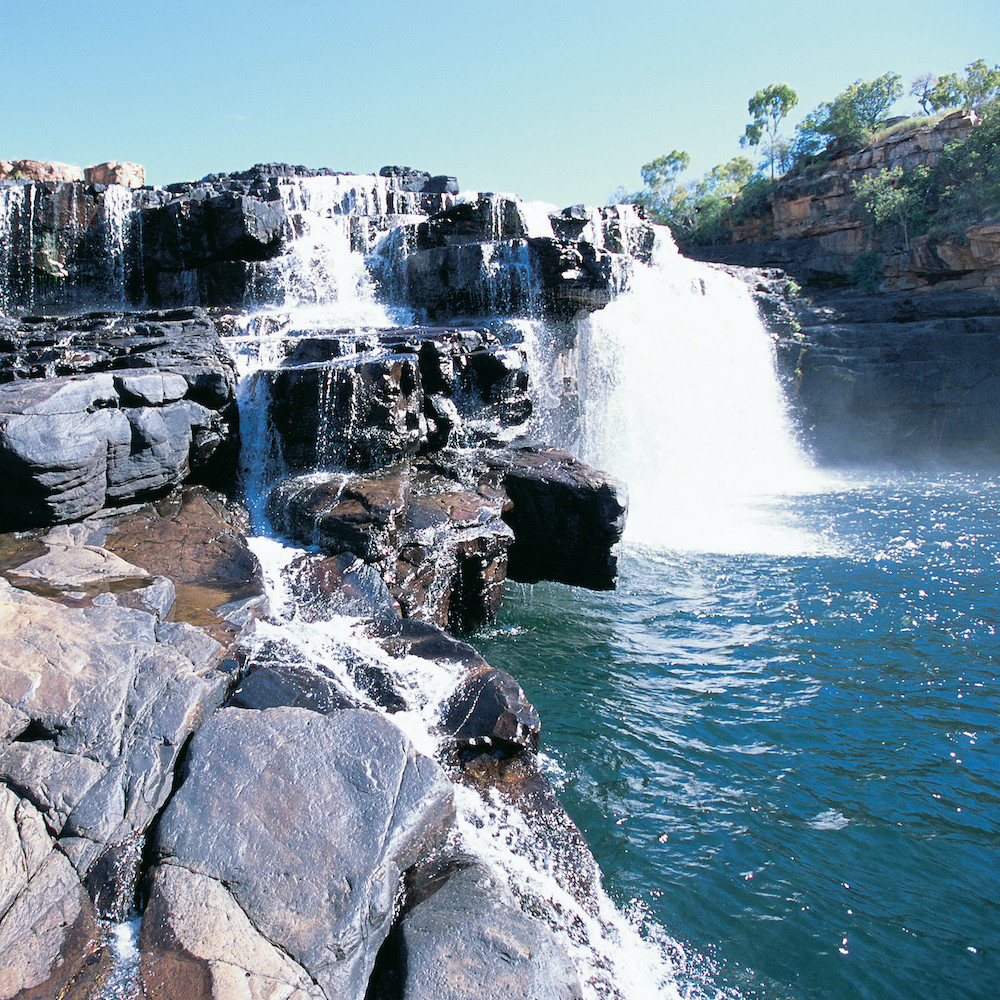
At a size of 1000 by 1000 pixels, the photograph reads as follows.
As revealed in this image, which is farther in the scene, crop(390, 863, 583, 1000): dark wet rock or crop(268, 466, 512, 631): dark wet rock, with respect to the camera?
crop(268, 466, 512, 631): dark wet rock

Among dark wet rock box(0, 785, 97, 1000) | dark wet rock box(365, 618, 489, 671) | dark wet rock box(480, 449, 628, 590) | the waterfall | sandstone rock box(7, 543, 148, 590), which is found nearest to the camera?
dark wet rock box(0, 785, 97, 1000)

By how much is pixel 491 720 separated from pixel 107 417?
16.6 ft

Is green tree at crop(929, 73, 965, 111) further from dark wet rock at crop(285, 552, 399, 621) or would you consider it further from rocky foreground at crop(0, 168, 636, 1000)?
dark wet rock at crop(285, 552, 399, 621)

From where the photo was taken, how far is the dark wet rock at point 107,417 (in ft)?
20.1

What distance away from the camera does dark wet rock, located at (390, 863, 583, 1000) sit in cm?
281

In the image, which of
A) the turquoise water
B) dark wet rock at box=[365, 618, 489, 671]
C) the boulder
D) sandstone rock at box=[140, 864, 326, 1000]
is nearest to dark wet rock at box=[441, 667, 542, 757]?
dark wet rock at box=[365, 618, 489, 671]

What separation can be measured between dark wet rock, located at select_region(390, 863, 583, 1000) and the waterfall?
808 centimetres

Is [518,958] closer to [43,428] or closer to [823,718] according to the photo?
[823,718]

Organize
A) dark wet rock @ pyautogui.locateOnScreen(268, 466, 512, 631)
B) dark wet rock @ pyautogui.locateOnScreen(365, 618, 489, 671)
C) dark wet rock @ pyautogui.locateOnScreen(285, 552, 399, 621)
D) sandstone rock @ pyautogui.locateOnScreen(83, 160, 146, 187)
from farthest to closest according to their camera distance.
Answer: sandstone rock @ pyautogui.locateOnScreen(83, 160, 146, 187) < dark wet rock @ pyautogui.locateOnScreen(268, 466, 512, 631) < dark wet rock @ pyautogui.locateOnScreen(285, 552, 399, 621) < dark wet rock @ pyautogui.locateOnScreen(365, 618, 489, 671)

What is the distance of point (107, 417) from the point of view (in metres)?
6.72

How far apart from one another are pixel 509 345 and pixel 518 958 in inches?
346

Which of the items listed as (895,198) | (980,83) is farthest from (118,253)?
(980,83)

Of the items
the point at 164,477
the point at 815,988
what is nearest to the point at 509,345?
the point at 164,477

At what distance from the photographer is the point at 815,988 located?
354 cm
